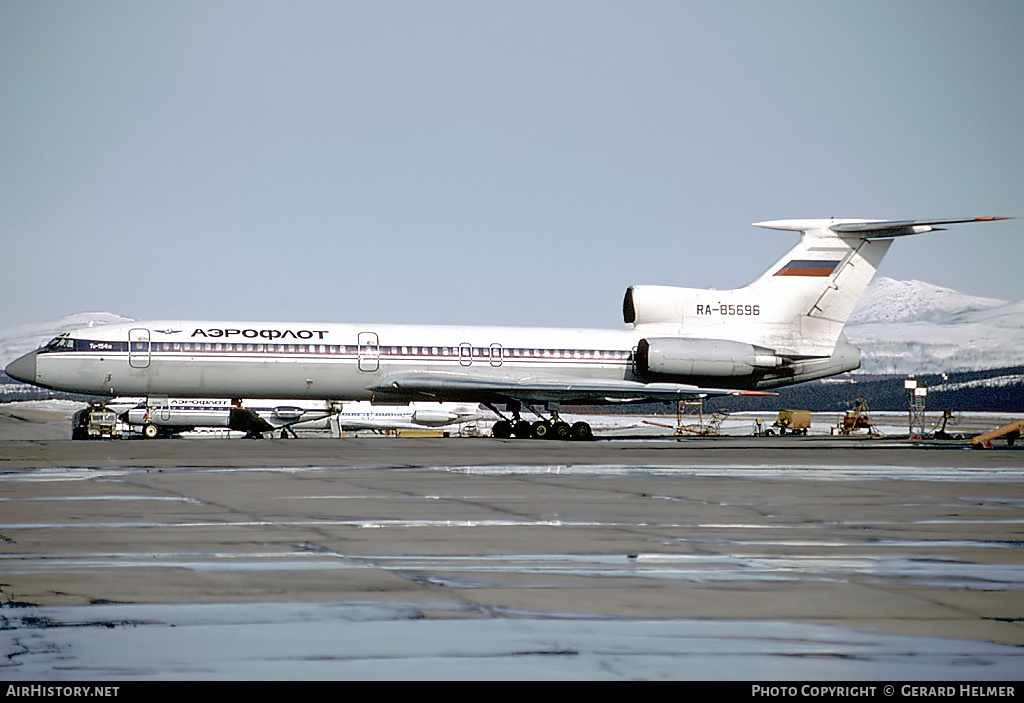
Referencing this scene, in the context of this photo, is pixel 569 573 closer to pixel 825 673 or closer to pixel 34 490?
pixel 825 673

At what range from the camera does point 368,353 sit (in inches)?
1303

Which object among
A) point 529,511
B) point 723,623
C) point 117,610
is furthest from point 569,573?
point 529,511

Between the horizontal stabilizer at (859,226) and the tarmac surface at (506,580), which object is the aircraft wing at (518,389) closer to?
the horizontal stabilizer at (859,226)

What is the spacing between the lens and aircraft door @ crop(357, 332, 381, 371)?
1300 inches

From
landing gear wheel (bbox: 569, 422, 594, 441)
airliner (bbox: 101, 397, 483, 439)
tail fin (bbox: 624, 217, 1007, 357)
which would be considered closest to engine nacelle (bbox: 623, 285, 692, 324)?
tail fin (bbox: 624, 217, 1007, 357)

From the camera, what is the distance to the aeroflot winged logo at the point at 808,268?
3550 centimetres

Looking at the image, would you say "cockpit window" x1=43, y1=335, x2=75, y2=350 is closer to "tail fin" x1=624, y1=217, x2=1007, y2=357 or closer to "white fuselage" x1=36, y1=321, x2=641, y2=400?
"white fuselage" x1=36, y1=321, x2=641, y2=400

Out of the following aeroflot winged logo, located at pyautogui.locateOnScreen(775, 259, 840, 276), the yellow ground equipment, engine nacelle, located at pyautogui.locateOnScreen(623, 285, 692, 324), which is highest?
aeroflot winged logo, located at pyautogui.locateOnScreen(775, 259, 840, 276)

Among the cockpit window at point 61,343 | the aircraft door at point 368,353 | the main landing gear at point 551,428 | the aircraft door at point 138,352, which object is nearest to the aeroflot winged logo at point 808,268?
the main landing gear at point 551,428

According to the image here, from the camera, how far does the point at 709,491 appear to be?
1401 cm

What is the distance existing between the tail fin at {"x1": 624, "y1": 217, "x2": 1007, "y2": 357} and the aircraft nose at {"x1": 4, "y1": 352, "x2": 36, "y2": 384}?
20155 millimetres

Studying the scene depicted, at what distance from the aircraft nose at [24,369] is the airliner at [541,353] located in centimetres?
6

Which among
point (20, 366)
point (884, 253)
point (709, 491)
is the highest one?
point (884, 253)

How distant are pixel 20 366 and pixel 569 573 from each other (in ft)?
98.5
